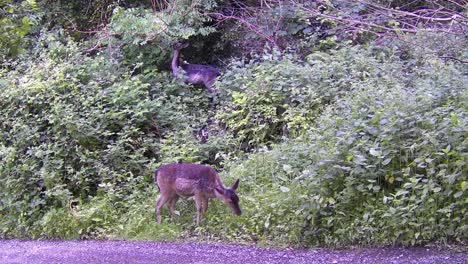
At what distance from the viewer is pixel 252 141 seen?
41.7ft

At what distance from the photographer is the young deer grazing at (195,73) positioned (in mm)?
15031

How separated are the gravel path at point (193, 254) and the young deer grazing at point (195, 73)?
5582mm

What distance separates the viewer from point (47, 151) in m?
12.2

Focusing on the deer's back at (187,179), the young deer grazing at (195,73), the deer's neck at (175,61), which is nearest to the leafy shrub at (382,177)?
the deer's back at (187,179)

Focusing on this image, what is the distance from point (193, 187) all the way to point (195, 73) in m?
5.28

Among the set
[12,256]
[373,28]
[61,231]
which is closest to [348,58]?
[373,28]

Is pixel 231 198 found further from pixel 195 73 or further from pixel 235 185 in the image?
pixel 195 73

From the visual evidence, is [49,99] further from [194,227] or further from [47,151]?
[194,227]

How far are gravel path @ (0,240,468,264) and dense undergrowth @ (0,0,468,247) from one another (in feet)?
0.97

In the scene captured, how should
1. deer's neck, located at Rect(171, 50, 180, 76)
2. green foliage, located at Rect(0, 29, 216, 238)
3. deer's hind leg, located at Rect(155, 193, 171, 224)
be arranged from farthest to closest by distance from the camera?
deer's neck, located at Rect(171, 50, 180, 76) → green foliage, located at Rect(0, 29, 216, 238) → deer's hind leg, located at Rect(155, 193, 171, 224)

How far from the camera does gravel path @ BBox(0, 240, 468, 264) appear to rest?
816cm

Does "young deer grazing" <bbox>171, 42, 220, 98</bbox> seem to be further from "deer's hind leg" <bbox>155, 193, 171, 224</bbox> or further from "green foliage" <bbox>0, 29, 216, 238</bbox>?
"deer's hind leg" <bbox>155, 193, 171, 224</bbox>

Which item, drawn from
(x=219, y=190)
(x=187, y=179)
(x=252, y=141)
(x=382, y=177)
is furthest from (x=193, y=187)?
(x=382, y=177)

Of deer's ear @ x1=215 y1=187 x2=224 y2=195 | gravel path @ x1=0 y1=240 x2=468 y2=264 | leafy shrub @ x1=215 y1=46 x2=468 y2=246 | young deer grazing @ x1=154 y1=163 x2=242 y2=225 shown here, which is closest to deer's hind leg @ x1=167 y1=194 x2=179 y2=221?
young deer grazing @ x1=154 y1=163 x2=242 y2=225
